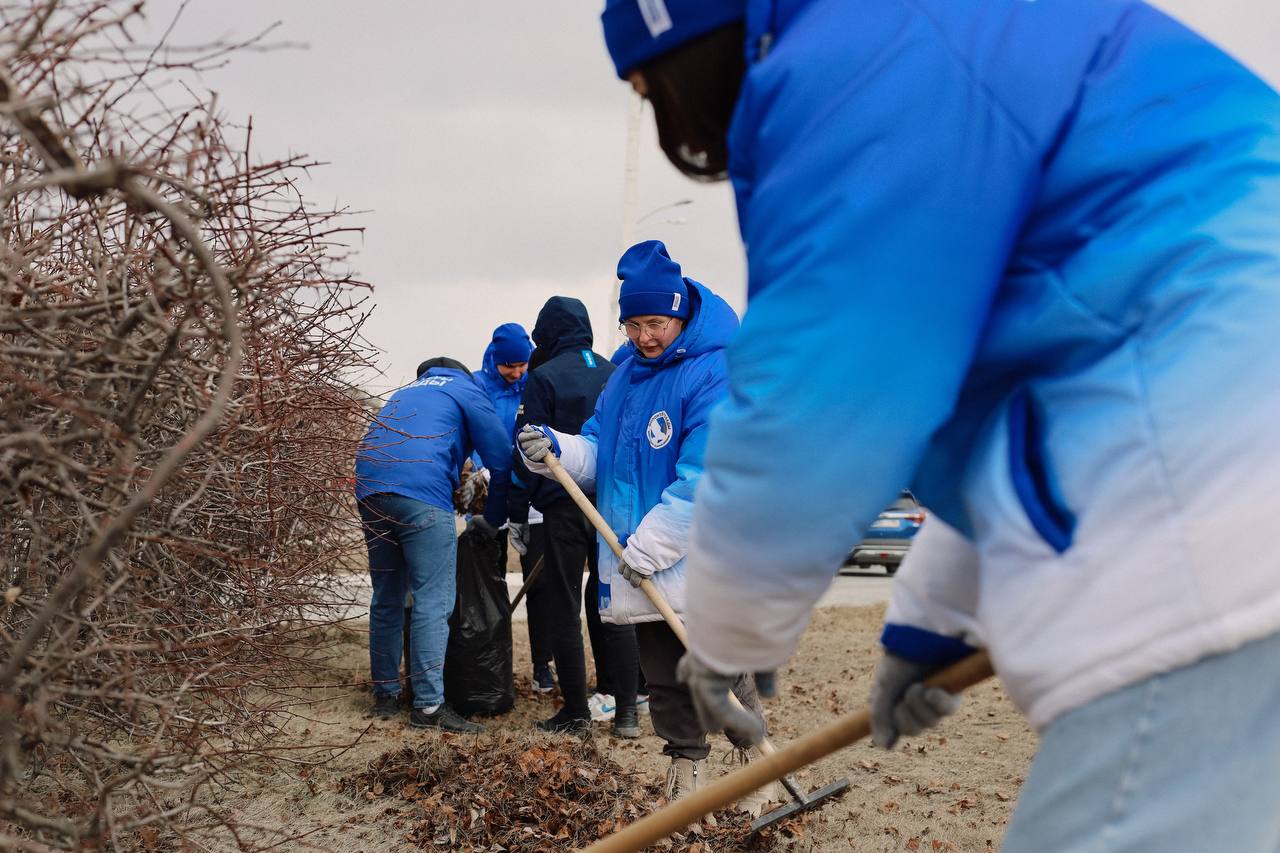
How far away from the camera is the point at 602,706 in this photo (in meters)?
6.21

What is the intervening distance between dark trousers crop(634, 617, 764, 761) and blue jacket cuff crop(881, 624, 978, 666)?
2382 millimetres

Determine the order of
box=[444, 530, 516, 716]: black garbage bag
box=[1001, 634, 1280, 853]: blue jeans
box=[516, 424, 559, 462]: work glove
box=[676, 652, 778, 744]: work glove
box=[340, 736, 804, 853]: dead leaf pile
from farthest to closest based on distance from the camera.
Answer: box=[444, 530, 516, 716]: black garbage bag
box=[516, 424, 559, 462]: work glove
box=[340, 736, 804, 853]: dead leaf pile
box=[676, 652, 778, 744]: work glove
box=[1001, 634, 1280, 853]: blue jeans

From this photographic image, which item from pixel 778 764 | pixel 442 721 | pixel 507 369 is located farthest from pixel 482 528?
pixel 778 764

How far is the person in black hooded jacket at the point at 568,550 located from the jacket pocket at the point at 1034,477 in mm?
4376

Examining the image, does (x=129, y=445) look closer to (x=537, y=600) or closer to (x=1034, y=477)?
(x=1034, y=477)

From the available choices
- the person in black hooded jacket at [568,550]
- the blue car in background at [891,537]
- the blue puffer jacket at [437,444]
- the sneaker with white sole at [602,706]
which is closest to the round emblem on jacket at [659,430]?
the person in black hooded jacket at [568,550]

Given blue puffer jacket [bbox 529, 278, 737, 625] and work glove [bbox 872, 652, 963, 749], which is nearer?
work glove [bbox 872, 652, 963, 749]

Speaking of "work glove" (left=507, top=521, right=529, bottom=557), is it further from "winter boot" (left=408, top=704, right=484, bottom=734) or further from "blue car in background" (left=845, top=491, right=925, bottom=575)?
"blue car in background" (left=845, top=491, right=925, bottom=575)

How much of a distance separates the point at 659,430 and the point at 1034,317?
3.04m

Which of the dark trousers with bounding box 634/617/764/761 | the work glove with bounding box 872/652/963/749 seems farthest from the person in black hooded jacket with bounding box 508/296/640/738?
the work glove with bounding box 872/652/963/749

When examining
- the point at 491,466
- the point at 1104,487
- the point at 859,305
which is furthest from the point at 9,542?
the point at 491,466

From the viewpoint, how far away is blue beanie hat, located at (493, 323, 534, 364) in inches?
277

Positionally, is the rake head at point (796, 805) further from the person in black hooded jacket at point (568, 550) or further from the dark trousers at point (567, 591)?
the dark trousers at point (567, 591)

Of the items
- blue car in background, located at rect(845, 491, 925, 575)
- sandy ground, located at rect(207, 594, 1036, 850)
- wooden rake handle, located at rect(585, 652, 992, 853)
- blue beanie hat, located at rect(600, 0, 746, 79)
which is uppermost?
blue beanie hat, located at rect(600, 0, 746, 79)
